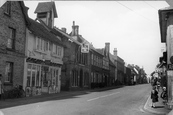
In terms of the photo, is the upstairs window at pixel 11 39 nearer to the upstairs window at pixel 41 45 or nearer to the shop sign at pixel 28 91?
the upstairs window at pixel 41 45

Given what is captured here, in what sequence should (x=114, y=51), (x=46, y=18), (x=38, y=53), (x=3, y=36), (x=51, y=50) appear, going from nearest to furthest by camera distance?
1. (x=3, y=36)
2. (x=38, y=53)
3. (x=51, y=50)
4. (x=46, y=18)
5. (x=114, y=51)

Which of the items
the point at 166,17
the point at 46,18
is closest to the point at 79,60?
the point at 46,18

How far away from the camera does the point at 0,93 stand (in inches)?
631

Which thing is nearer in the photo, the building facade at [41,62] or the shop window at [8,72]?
the shop window at [8,72]

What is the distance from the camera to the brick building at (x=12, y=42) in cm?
1759

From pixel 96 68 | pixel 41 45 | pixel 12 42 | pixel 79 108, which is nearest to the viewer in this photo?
pixel 79 108

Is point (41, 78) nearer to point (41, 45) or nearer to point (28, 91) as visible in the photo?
point (28, 91)

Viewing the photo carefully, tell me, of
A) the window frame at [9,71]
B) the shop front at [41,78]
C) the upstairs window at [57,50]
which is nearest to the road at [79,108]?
the window frame at [9,71]

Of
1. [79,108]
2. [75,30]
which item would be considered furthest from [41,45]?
[75,30]

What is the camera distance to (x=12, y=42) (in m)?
19.1

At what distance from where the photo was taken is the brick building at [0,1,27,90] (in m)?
17.6

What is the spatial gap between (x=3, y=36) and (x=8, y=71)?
9.84 ft

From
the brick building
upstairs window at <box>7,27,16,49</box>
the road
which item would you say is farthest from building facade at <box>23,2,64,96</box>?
the road

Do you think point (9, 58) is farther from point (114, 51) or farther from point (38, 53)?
point (114, 51)
